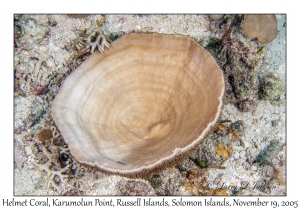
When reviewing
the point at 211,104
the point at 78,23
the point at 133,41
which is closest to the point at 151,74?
the point at 133,41

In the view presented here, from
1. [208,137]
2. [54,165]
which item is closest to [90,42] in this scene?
[54,165]

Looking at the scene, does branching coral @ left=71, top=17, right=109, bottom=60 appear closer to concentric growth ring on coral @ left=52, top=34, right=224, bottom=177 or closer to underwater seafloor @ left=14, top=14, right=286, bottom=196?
underwater seafloor @ left=14, top=14, right=286, bottom=196

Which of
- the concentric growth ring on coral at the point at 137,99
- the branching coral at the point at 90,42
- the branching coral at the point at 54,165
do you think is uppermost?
the branching coral at the point at 90,42

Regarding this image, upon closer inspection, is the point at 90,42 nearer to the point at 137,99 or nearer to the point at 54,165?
the point at 137,99

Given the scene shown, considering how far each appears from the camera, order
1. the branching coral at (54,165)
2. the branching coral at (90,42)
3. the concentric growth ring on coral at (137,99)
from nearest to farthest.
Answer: the concentric growth ring on coral at (137,99), the branching coral at (90,42), the branching coral at (54,165)

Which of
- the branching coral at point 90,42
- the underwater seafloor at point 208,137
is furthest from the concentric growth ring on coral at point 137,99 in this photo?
the underwater seafloor at point 208,137

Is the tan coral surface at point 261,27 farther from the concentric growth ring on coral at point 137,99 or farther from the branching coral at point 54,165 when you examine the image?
the branching coral at point 54,165

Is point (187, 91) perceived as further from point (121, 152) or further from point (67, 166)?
point (67, 166)

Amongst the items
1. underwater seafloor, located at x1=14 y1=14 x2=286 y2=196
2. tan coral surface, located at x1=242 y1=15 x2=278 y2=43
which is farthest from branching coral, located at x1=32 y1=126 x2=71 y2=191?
tan coral surface, located at x1=242 y1=15 x2=278 y2=43

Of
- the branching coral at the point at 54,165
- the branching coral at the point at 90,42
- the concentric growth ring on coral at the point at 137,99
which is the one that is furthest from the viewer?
the branching coral at the point at 54,165
